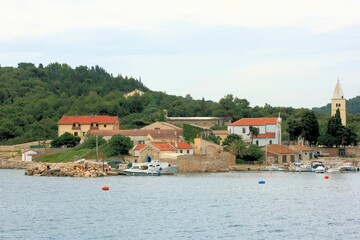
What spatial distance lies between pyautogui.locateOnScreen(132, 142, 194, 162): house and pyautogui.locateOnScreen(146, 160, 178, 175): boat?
6.89 feet

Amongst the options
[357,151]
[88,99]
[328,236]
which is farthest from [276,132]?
[328,236]

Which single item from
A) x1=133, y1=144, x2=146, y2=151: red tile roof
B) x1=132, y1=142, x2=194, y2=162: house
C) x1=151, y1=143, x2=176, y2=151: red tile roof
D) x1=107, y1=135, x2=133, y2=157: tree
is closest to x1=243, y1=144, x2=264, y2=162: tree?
x1=132, y1=142, x2=194, y2=162: house

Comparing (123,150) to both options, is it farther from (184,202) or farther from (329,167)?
(184,202)

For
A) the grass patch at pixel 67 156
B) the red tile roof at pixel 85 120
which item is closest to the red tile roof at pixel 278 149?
the grass patch at pixel 67 156

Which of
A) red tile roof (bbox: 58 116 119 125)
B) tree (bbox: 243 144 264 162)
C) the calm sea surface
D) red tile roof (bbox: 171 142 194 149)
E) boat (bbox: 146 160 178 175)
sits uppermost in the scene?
red tile roof (bbox: 58 116 119 125)

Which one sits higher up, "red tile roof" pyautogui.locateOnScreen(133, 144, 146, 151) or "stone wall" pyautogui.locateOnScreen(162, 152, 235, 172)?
"red tile roof" pyautogui.locateOnScreen(133, 144, 146, 151)

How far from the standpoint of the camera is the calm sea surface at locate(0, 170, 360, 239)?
1352 inches

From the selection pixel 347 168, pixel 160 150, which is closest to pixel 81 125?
pixel 160 150

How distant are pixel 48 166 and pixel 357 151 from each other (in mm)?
37860

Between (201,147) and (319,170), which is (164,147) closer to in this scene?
(201,147)

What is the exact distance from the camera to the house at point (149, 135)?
8569 cm

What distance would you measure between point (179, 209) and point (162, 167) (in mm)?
29612

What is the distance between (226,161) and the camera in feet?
A: 257

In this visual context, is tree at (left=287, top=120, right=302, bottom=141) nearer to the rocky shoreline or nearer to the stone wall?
the stone wall
